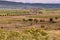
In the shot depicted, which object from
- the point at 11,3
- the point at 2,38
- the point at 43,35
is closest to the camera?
the point at 2,38

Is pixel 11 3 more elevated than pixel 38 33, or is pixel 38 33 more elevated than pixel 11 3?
pixel 38 33

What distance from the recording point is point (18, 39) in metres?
23.9

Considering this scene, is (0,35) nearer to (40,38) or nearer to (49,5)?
(40,38)

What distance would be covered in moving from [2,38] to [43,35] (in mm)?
5353

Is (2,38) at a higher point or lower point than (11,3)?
higher

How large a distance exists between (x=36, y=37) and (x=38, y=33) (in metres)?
0.77

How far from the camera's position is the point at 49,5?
503ft

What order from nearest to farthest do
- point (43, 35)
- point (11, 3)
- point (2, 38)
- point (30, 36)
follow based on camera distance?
point (2, 38)
point (30, 36)
point (43, 35)
point (11, 3)

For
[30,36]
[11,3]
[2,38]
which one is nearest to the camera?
[2,38]

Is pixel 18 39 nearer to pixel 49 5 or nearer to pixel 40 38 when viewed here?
pixel 40 38

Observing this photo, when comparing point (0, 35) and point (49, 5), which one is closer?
point (0, 35)

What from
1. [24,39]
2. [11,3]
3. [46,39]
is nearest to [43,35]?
[46,39]

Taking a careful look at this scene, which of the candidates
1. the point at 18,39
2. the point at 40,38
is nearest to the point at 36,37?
the point at 40,38

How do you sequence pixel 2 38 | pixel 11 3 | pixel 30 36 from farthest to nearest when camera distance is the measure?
pixel 11 3
pixel 30 36
pixel 2 38
